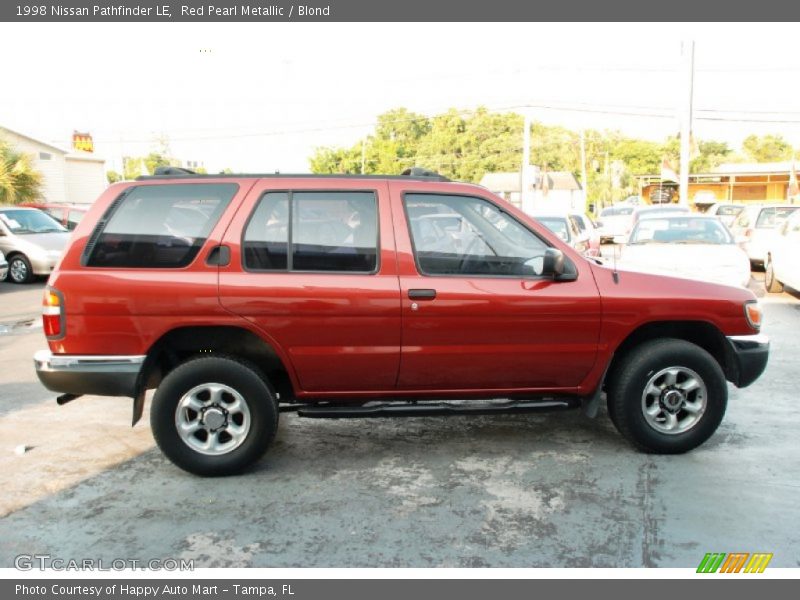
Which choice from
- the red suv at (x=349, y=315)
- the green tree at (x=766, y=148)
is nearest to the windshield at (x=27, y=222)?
the red suv at (x=349, y=315)

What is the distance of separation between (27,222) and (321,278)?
13.4 metres

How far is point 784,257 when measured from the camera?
11.5m

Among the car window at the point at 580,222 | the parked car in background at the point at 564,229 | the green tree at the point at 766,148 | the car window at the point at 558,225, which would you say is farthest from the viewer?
the green tree at the point at 766,148

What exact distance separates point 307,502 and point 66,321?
6.10 feet

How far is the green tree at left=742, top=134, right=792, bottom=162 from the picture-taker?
2965 inches

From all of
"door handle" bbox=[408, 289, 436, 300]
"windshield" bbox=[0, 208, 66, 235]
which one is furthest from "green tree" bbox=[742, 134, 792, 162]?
"door handle" bbox=[408, 289, 436, 300]

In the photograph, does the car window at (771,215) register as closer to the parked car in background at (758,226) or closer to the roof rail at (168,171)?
the parked car in background at (758,226)

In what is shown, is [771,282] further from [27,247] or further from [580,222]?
[27,247]

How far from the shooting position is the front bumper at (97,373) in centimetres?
434

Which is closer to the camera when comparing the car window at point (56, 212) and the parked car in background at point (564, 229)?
the parked car in background at point (564, 229)

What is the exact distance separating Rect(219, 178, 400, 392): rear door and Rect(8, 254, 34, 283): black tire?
39.8 ft

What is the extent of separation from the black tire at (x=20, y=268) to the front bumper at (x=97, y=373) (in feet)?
38.3

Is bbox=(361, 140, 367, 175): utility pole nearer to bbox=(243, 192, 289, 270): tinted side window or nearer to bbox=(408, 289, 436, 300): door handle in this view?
bbox=(243, 192, 289, 270): tinted side window

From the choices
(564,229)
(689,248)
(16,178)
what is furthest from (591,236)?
(16,178)
